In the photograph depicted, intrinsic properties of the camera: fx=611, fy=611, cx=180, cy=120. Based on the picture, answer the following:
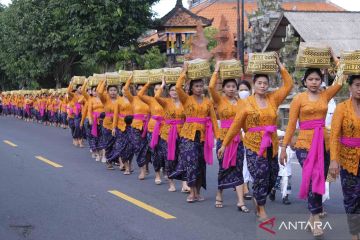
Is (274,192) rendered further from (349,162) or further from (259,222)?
(349,162)

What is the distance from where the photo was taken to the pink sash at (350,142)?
609 centimetres

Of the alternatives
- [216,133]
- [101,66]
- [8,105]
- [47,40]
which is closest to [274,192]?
[216,133]

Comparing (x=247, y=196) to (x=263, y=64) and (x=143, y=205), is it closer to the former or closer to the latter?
(x=143, y=205)

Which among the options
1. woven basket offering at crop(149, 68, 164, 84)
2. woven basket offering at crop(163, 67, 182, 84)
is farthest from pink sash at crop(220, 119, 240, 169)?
woven basket offering at crop(149, 68, 164, 84)

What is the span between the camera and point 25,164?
45.1ft

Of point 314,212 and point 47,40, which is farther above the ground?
point 47,40

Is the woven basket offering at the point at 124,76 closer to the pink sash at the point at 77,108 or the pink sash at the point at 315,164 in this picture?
the pink sash at the point at 315,164

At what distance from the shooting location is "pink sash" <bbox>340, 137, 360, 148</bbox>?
6.09 meters

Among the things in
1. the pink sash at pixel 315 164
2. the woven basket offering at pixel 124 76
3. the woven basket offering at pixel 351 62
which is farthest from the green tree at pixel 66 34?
the woven basket offering at pixel 351 62

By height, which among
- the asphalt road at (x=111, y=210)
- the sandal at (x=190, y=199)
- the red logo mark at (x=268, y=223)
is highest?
the red logo mark at (x=268, y=223)

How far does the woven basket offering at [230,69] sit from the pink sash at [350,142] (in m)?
2.33

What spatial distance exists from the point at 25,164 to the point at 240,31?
42.9 ft

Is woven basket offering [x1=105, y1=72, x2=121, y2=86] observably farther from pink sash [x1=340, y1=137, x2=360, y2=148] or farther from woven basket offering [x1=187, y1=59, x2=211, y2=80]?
pink sash [x1=340, y1=137, x2=360, y2=148]

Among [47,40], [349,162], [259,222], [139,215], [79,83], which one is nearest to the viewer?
[349,162]
